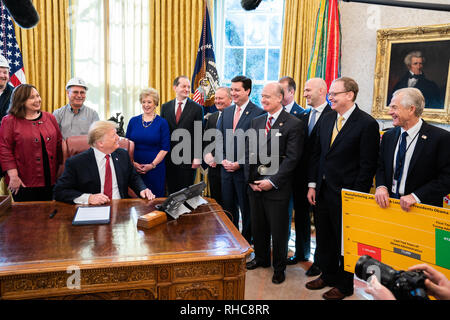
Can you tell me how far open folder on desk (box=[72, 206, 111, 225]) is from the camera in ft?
6.91

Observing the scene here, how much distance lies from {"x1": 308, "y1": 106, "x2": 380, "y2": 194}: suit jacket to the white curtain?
3.43 m

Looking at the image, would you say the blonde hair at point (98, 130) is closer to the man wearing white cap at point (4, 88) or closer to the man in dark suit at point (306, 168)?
the man wearing white cap at point (4, 88)

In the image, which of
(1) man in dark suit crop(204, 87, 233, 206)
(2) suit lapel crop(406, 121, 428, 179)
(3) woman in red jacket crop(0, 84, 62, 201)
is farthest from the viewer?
(1) man in dark suit crop(204, 87, 233, 206)

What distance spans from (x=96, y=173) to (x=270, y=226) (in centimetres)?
158

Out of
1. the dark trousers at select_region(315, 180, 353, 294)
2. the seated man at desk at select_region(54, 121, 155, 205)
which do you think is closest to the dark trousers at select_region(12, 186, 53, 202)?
the seated man at desk at select_region(54, 121, 155, 205)

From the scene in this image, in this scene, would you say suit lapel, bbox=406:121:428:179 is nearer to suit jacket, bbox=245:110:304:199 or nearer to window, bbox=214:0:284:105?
suit jacket, bbox=245:110:304:199

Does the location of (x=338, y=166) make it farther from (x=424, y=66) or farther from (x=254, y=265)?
(x=424, y=66)

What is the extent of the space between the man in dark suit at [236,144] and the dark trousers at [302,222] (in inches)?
19.9

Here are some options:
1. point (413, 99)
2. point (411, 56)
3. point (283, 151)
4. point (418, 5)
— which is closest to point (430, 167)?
point (413, 99)

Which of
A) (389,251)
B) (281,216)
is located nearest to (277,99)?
(281,216)

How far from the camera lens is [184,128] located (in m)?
4.02

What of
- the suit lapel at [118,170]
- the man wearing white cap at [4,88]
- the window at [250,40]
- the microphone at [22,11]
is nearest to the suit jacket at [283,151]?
the suit lapel at [118,170]

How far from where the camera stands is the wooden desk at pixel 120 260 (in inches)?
62.9
